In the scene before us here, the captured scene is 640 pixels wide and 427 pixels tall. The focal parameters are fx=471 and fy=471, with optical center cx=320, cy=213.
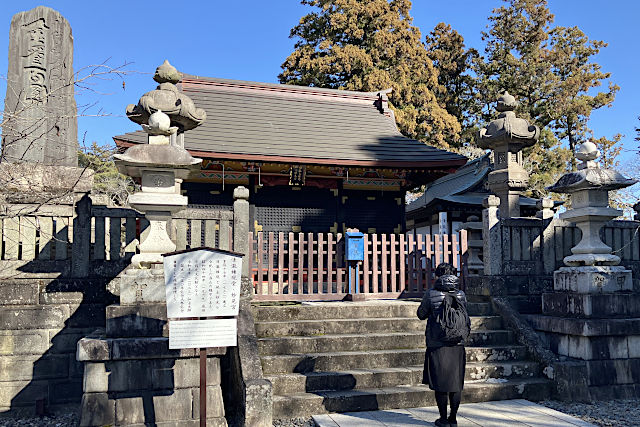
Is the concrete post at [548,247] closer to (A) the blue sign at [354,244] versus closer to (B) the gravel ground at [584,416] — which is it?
(B) the gravel ground at [584,416]

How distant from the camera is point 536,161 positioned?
80.2 ft

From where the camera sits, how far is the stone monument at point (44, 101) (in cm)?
723

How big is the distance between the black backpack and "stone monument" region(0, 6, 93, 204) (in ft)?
18.3

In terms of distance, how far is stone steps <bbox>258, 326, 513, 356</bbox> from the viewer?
658cm

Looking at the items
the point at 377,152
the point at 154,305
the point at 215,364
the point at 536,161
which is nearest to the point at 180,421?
the point at 215,364

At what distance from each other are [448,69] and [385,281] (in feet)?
68.8

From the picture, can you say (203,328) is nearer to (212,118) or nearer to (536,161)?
(212,118)

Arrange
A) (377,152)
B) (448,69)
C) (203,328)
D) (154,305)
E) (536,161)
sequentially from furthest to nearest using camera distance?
(448,69), (536,161), (377,152), (154,305), (203,328)

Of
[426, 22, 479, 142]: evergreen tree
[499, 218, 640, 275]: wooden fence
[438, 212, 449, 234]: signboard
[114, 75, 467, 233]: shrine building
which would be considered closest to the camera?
[499, 218, 640, 275]: wooden fence

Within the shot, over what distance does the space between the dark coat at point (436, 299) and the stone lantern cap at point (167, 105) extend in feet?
15.1

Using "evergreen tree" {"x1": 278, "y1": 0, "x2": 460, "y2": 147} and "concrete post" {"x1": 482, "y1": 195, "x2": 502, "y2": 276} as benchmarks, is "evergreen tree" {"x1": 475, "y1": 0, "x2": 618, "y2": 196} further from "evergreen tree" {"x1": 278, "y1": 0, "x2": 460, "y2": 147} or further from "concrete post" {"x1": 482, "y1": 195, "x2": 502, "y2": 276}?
"concrete post" {"x1": 482, "y1": 195, "x2": 502, "y2": 276}

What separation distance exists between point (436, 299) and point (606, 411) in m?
3.11

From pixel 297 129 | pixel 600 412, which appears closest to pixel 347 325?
pixel 600 412

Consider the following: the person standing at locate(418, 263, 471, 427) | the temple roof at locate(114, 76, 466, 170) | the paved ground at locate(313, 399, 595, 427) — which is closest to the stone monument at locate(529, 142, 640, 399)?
the paved ground at locate(313, 399, 595, 427)
